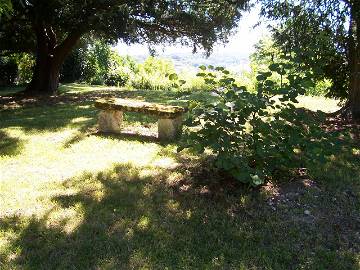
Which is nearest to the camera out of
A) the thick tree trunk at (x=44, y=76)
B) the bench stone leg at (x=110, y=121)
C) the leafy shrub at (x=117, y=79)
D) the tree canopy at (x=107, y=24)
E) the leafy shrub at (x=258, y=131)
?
the leafy shrub at (x=258, y=131)

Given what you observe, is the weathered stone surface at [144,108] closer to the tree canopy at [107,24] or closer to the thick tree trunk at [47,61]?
the tree canopy at [107,24]

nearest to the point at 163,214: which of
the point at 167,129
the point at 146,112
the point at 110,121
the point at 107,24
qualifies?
the point at 167,129

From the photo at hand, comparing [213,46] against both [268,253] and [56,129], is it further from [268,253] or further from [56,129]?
[268,253]

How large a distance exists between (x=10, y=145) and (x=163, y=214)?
3788 millimetres

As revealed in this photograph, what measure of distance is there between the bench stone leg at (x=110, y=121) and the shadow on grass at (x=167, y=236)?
2.88 m

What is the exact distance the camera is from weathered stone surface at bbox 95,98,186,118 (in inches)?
281

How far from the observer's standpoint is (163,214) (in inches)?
177

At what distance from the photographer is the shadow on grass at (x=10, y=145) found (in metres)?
6.62

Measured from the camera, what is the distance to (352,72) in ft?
29.5

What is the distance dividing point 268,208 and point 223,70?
5.53 ft

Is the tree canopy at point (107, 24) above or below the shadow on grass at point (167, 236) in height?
above

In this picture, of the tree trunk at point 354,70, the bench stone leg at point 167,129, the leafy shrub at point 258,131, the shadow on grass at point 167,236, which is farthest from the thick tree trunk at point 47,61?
the leafy shrub at point 258,131

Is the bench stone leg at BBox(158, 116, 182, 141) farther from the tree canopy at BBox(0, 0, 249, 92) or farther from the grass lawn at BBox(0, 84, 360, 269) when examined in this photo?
the tree canopy at BBox(0, 0, 249, 92)

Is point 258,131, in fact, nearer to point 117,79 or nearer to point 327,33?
point 327,33
